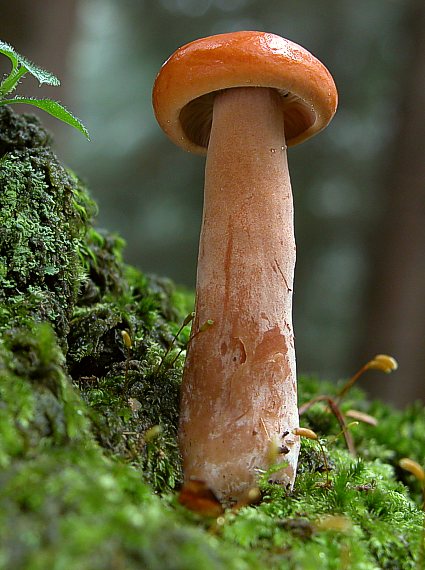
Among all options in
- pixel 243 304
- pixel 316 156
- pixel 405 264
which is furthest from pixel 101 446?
pixel 316 156

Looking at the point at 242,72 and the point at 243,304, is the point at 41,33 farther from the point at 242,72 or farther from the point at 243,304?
the point at 243,304

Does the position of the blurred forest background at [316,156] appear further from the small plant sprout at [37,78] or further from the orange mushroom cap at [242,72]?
the orange mushroom cap at [242,72]

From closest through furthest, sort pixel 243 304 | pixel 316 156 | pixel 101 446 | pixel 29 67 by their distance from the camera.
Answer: pixel 101 446
pixel 29 67
pixel 243 304
pixel 316 156

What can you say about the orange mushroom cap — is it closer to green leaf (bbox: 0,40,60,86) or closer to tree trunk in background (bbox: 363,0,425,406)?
green leaf (bbox: 0,40,60,86)

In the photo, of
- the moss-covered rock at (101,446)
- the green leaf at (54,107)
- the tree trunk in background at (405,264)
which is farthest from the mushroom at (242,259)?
the tree trunk in background at (405,264)

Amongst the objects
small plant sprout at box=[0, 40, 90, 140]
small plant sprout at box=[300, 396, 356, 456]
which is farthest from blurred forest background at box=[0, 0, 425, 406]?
small plant sprout at box=[300, 396, 356, 456]

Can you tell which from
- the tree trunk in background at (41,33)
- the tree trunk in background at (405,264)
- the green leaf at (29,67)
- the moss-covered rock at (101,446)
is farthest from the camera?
the tree trunk in background at (405,264)

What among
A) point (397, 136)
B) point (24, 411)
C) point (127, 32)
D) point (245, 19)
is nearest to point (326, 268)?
point (397, 136)
